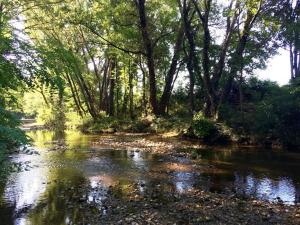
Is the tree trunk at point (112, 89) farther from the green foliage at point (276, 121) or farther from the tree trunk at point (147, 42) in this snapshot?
the green foliage at point (276, 121)

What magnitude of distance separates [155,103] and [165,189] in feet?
68.4

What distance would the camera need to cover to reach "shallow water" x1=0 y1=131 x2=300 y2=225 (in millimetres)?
9488

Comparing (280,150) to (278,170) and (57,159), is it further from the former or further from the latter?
(57,159)

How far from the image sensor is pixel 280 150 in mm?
20188

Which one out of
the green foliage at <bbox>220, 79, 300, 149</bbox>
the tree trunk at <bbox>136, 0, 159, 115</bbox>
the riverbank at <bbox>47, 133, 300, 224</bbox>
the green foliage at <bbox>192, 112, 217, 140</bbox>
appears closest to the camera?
the riverbank at <bbox>47, 133, 300, 224</bbox>

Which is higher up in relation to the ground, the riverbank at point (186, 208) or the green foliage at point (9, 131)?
the green foliage at point (9, 131)

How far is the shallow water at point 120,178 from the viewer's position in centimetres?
949

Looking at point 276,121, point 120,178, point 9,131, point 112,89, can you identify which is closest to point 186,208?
point 120,178

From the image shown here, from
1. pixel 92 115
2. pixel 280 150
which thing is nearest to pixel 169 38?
pixel 92 115

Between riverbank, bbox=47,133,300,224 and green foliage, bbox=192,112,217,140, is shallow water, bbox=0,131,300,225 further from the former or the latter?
green foliage, bbox=192,112,217,140

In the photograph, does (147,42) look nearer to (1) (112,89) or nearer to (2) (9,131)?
(1) (112,89)

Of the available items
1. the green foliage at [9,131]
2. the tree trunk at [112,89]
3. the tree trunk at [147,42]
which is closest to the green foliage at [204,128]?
the tree trunk at [147,42]

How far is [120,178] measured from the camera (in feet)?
42.4

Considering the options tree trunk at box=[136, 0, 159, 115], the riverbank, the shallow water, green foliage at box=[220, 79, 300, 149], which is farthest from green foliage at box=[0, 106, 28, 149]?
tree trunk at box=[136, 0, 159, 115]
